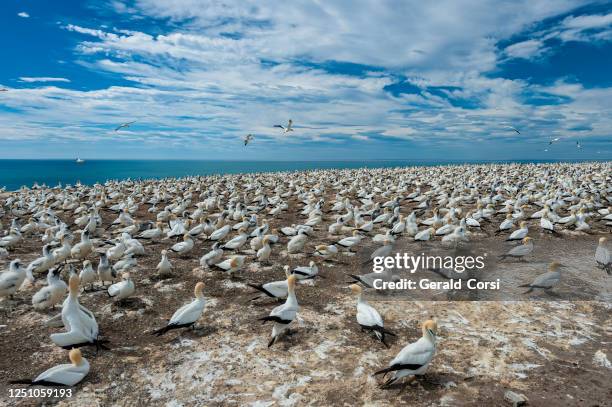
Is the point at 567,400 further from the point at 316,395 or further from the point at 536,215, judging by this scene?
the point at 536,215

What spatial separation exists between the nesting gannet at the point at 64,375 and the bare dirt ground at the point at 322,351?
0.67ft

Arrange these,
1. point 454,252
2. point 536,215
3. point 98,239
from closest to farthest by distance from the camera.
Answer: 1. point 454,252
2. point 98,239
3. point 536,215

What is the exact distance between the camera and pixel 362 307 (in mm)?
7801

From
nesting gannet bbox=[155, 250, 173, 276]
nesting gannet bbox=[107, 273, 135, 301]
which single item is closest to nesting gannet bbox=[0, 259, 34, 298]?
nesting gannet bbox=[107, 273, 135, 301]

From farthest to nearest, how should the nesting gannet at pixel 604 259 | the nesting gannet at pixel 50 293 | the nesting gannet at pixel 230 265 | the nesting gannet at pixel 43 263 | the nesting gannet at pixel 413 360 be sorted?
the nesting gannet at pixel 604 259 → the nesting gannet at pixel 230 265 → the nesting gannet at pixel 43 263 → the nesting gannet at pixel 50 293 → the nesting gannet at pixel 413 360

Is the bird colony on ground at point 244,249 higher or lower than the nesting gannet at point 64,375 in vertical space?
higher

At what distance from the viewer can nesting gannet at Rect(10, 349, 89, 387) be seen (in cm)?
559

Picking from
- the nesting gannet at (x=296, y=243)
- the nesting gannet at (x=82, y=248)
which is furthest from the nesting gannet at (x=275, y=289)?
the nesting gannet at (x=82, y=248)

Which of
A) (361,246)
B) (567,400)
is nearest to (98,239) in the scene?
(361,246)

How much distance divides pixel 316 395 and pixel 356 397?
1.91 feet

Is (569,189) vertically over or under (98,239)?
over

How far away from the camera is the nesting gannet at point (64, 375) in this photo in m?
5.59

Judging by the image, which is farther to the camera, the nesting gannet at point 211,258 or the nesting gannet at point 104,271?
the nesting gannet at point 211,258

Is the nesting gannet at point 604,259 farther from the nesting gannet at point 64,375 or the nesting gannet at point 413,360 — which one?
the nesting gannet at point 64,375
